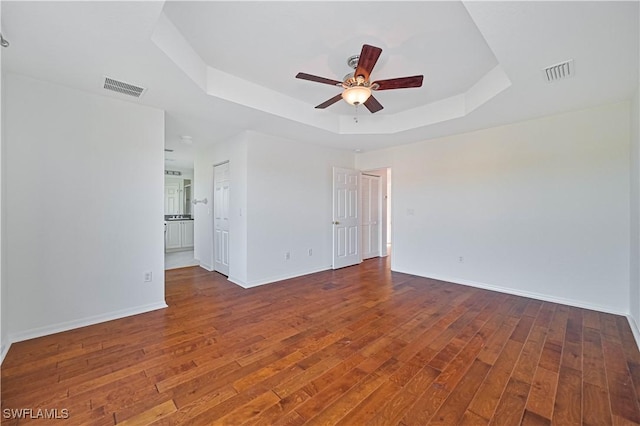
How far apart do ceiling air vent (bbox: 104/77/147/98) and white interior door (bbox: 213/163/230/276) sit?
2065 mm

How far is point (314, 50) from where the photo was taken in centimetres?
245

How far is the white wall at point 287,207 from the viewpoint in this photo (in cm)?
423

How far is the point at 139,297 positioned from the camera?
314cm

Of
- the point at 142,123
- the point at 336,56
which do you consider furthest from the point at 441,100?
the point at 142,123

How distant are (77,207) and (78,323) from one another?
1.22m

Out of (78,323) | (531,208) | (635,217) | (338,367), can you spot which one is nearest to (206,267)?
(78,323)

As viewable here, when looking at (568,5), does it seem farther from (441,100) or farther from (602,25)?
(441,100)

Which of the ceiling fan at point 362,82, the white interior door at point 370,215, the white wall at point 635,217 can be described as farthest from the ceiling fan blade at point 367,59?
the white interior door at point 370,215

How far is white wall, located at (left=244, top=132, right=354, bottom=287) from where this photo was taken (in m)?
4.23

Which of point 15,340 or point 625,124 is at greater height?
point 625,124

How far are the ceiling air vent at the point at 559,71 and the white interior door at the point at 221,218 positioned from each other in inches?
175

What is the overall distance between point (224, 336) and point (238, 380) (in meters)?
0.75

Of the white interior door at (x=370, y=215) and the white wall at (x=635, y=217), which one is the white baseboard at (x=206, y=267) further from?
the white wall at (x=635, y=217)

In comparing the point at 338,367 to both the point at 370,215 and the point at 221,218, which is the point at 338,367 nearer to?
the point at 221,218
